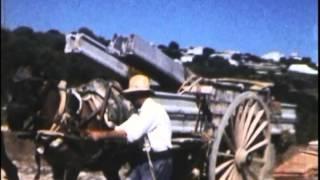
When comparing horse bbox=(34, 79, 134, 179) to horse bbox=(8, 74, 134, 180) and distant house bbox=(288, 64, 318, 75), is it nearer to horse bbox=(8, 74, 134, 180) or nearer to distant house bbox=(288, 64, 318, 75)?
horse bbox=(8, 74, 134, 180)

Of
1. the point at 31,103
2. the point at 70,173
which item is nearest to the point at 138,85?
the point at 31,103

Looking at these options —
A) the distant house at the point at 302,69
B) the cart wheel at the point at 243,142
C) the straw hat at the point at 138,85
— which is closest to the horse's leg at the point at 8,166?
the straw hat at the point at 138,85

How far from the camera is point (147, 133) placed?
547 centimetres

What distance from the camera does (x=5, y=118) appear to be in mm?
5613

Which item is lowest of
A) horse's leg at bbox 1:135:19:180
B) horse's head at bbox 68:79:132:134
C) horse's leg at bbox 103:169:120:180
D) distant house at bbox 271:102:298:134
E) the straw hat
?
horse's leg at bbox 103:169:120:180

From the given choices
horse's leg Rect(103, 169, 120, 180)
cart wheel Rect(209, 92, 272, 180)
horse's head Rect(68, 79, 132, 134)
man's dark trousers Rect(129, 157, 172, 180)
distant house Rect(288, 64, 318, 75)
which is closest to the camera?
man's dark trousers Rect(129, 157, 172, 180)

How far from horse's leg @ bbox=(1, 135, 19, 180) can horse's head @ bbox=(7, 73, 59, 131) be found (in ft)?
0.49

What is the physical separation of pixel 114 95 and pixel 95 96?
0.36 ft

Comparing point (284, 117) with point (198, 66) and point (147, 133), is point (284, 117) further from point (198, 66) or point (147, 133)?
point (147, 133)

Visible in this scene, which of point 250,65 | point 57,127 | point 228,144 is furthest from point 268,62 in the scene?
point 57,127

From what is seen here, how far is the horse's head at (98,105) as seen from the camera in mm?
5824

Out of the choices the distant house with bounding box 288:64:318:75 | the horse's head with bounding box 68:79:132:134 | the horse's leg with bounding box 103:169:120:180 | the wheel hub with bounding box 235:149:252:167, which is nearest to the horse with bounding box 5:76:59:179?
the horse's head with bounding box 68:79:132:134

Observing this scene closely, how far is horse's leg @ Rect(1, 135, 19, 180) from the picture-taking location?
225 inches

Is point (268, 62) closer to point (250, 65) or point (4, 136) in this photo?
point (250, 65)
